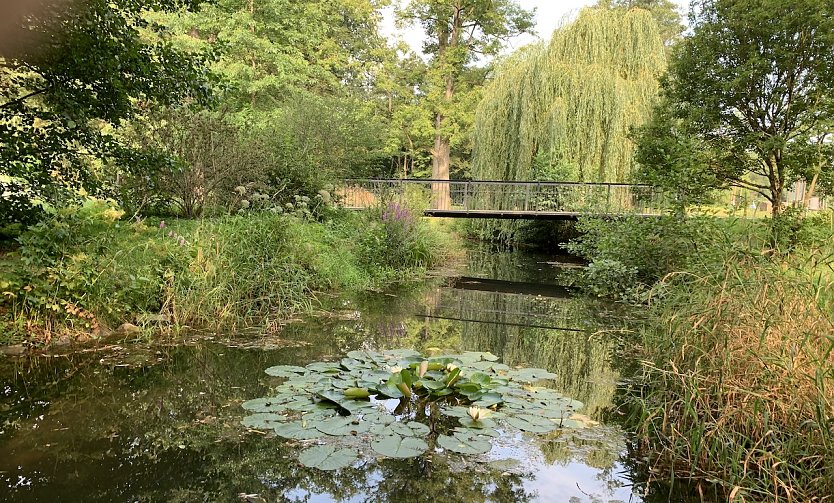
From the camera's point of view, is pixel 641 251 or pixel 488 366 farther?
pixel 641 251

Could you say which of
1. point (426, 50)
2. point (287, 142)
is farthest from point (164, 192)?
point (426, 50)

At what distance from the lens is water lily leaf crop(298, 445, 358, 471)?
2.78 m

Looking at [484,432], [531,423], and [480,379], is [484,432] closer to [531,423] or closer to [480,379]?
[531,423]

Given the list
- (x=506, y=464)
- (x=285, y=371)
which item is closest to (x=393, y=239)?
(x=285, y=371)

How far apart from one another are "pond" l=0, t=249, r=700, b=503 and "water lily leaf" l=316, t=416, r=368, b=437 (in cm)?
17

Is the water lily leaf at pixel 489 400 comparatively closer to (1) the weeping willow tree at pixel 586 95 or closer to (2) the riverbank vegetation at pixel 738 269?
(2) the riverbank vegetation at pixel 738 269

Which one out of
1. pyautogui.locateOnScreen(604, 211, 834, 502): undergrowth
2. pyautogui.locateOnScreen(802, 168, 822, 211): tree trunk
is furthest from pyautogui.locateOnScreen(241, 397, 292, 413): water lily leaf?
pyautogui.locateOnScreen(802, 168, 822, 211): tree trunk

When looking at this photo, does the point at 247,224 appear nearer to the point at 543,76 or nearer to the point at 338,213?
the point at 338,213

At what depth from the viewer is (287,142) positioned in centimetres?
1147

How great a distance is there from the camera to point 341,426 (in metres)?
3.20

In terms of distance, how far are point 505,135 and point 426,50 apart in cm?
1159

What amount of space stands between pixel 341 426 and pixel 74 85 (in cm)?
435

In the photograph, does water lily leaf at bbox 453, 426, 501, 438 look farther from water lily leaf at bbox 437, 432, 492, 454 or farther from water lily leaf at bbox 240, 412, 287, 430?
water lily leaf at bbox 240, 412, 287, 430

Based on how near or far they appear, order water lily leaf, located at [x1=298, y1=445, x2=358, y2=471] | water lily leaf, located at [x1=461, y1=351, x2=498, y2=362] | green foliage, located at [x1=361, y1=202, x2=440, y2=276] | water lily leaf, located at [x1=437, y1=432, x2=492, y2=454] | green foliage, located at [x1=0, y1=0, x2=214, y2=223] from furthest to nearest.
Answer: green foliage, located at [x1=361, y1=202, x2=440, y2=276], green foliage, located at [x1=0, y1=0, x2=214, y2=223], water lily leaf, located at [x1=461, y1=351, x2=498, y2=362], water lily leaf, located at [x1=437, y1=432, x2=492, y2=454], water lily leaf, located at [x1=298, y1=445, x2=358, y2=471]
